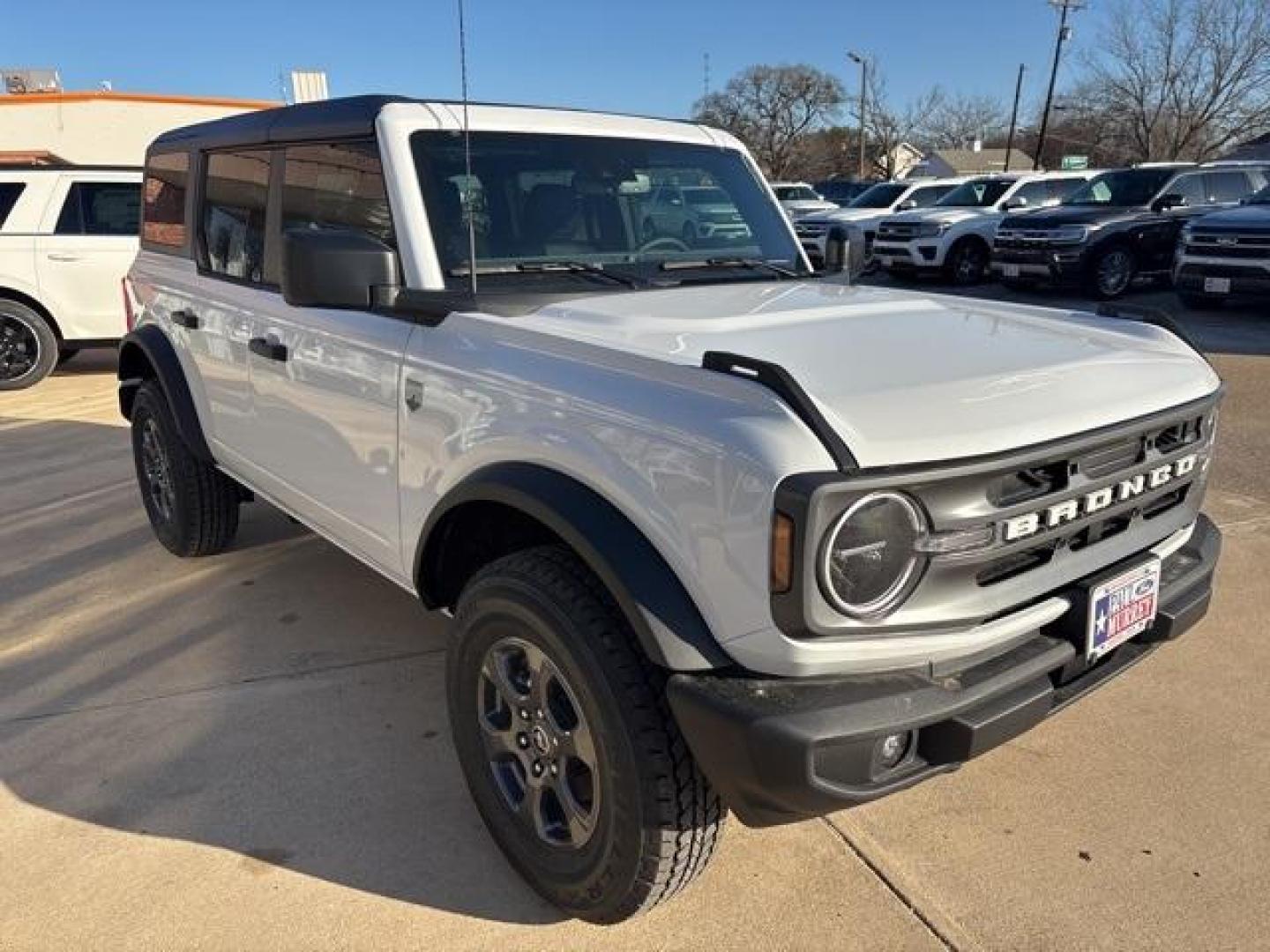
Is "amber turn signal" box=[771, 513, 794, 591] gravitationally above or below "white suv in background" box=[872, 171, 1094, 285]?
below

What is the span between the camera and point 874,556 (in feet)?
6.22

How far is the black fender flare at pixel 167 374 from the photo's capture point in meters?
4.25

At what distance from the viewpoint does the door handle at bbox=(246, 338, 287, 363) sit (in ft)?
11.2

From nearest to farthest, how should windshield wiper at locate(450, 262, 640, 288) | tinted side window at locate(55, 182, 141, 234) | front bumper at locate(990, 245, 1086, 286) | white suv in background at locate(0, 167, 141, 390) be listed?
windshield wiper at locate(450, 262, 640, 288), white suv in background at locate(0, 167, 141, 390), tinted side window at locate(55, 182, 141, 234), front bumper at locate(990, 245, 1086, 286)

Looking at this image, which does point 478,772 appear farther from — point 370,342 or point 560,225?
point 560,225

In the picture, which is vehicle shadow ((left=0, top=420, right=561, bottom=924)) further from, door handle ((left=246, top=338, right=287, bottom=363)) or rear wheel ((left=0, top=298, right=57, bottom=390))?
rear wheel ((left=0, top=298, right=57, bottom=390))

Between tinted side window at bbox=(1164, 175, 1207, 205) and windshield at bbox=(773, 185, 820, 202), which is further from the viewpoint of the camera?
windshield at bbox=(773, 185, 820, 202)

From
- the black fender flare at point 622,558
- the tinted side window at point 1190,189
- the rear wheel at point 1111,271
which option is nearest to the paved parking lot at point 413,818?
the black fender flare at point 622,558

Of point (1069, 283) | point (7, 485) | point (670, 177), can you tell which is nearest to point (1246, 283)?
point (1069, 283)

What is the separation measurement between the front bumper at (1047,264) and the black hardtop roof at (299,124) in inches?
441

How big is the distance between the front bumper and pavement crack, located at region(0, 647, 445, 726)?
38.2 ft

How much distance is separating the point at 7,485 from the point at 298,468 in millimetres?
3757

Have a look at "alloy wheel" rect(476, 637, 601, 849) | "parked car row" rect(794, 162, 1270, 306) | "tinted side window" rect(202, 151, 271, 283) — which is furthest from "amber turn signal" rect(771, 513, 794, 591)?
"parked car row" rect(794, 162, 1270, 306)

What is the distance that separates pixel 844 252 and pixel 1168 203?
11492 mm
